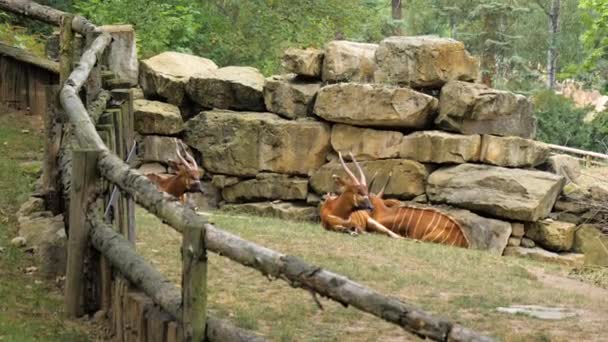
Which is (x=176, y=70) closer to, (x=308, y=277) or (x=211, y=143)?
(x=211, y=143)

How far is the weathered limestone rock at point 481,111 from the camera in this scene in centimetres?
1471

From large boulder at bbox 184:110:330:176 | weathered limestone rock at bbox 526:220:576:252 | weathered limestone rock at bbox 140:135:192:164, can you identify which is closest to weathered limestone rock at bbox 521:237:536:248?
weathered limestone rock at bbox 526:220:576:252

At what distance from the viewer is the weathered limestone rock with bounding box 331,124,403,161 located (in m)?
15.2

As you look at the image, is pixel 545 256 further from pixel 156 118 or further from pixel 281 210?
pixel 156 118

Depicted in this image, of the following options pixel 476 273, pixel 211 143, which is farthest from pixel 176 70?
pixel 476 273

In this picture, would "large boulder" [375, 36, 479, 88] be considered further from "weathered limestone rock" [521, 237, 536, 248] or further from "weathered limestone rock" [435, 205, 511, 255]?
"weathered limestone rock" [521, 237, 536, 248]

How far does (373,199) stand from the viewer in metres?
14.3

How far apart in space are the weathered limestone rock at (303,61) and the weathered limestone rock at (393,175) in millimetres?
1582

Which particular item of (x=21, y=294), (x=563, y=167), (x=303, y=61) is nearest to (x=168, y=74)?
(x=303, y=61)

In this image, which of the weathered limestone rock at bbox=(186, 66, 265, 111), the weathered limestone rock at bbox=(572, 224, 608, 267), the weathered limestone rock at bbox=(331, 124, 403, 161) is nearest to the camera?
the weathered limestone rock at bbox=(572, 224, 608, 267)

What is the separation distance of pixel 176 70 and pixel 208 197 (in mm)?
2238

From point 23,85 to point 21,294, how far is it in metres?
6.72

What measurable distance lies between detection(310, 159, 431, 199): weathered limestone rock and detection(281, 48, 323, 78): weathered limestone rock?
5.19ft

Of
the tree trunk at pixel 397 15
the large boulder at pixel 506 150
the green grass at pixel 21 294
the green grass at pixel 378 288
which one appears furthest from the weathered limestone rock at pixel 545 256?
the tree trunk at pixel 397 15
